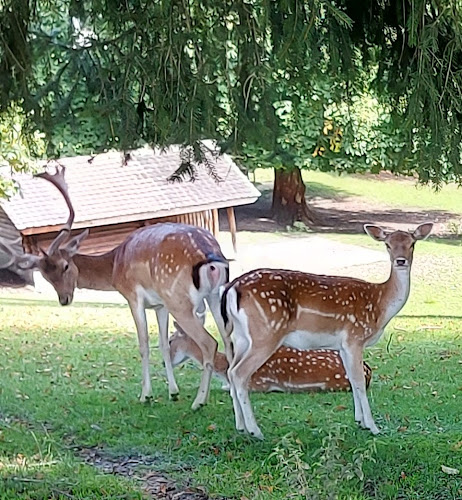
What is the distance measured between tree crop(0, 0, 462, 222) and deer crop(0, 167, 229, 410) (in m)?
1.60

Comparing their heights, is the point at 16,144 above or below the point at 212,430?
above

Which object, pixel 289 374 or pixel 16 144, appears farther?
pixel 16 144

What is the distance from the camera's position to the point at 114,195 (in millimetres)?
15172

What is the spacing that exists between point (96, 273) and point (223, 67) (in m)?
2.91

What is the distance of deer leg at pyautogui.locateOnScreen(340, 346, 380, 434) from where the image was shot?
513 cm

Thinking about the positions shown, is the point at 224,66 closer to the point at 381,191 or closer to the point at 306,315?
the point at 306,315

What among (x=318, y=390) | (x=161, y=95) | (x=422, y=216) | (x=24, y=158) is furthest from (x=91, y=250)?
(x=161, y=95)

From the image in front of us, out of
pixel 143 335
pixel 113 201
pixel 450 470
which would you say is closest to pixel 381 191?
pixel 113 201

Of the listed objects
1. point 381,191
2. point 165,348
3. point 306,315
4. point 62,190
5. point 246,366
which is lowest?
point 381,191

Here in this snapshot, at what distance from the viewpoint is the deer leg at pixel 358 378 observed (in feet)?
16.8

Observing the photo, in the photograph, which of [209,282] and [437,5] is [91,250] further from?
[437,5]

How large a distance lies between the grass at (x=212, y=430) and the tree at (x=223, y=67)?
1177 mm

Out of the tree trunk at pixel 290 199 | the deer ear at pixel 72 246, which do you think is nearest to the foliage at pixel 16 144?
the deer ear at pixel 72 246

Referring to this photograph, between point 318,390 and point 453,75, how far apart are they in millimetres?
3376
